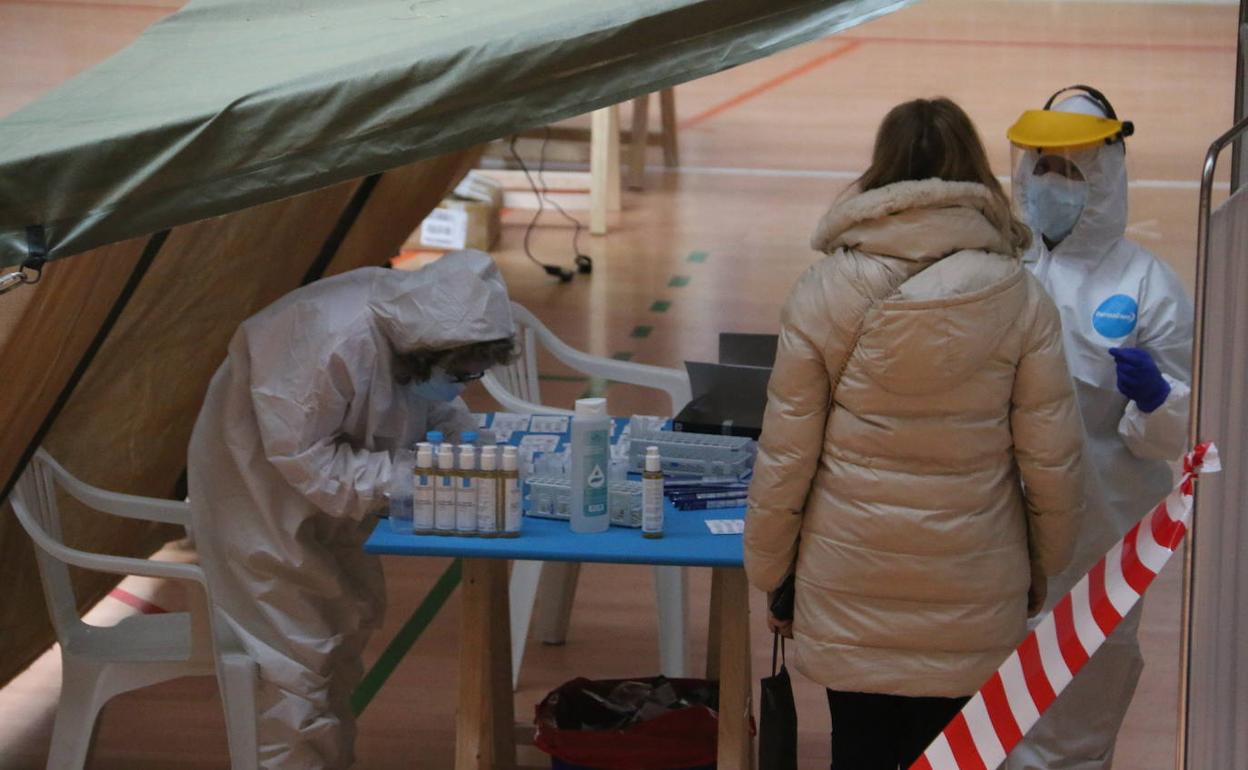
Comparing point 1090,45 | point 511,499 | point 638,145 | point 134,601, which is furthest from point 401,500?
point 1090,45

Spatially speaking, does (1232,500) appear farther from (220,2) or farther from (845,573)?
Answer: (220,2)

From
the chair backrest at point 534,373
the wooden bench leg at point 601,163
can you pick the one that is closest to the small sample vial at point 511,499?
the chair backrest at point 534,373

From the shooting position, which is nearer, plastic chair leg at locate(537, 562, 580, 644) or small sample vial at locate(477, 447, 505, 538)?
small sample vial at locate(477, 447, 505, 538)

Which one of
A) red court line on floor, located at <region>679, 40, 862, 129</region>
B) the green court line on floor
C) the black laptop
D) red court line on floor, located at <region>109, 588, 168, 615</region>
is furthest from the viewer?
red court line on floor, located at <region>679, 40, 862, 129</region>

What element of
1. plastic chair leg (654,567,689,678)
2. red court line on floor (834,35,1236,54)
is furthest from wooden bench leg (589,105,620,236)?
red court line on floor (834,35,1236,54)

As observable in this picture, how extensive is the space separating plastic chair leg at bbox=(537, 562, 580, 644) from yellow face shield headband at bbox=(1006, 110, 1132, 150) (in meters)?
1.66

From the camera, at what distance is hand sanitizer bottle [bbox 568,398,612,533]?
8.56 feet

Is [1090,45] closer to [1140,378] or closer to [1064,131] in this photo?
[1064,131]

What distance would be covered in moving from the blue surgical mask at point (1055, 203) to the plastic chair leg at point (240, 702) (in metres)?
1.59

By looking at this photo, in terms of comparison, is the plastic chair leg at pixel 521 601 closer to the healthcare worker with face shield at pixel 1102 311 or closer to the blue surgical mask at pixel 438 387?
the blue surgical mask at pixel 438 387

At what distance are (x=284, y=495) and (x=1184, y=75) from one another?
1178 centimetres

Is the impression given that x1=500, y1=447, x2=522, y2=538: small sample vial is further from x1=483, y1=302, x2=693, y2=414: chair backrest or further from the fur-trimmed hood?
x1=483, y1=302, x2=693, y2=414: chair backrest

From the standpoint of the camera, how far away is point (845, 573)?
229 cm

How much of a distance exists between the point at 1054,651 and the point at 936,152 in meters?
0.70
